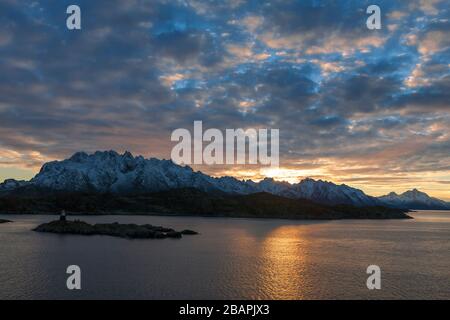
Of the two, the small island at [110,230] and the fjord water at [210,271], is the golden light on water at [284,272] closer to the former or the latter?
the fjord water at [210,271]

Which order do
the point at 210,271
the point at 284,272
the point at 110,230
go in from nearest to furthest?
the point at 210,271
the point at 284,272
the point at 110,230

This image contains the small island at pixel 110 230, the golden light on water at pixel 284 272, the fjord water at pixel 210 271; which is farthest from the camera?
the small island at pixel 110 230

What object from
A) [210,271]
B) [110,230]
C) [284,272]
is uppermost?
[110,230]

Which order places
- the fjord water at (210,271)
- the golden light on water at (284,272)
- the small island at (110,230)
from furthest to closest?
the small island at (110,230) < the golden light on water at (284,272) < the fjord water at (210,271)

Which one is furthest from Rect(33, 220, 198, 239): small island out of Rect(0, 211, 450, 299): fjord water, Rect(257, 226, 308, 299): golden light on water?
Rect(257, 226, 308, 299): golden light on water

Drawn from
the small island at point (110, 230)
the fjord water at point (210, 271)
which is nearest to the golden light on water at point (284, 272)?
the fjord water at point (210, 271)

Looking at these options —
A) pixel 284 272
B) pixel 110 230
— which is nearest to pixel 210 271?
pixel 284 272

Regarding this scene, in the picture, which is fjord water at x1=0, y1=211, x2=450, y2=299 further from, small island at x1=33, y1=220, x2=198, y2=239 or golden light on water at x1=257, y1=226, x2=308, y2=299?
small island at x1=33, y1=220, x2=198, y2=239

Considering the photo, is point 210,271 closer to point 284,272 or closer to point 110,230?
point 284,272

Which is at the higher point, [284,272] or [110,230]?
[110,230]
